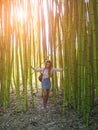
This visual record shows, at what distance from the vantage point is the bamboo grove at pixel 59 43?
11.6 feet

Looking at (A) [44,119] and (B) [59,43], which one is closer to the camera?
(A) [44,119]

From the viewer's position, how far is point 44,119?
13.1ft

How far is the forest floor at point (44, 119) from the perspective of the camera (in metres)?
3.73

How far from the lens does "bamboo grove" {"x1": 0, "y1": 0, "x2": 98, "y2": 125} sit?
3541 mm

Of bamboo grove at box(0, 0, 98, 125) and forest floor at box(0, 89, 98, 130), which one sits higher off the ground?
bamboo grove at box(0, 0, 98, 125)

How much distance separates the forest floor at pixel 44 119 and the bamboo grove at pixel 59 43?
94mm

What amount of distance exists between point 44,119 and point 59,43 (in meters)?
1.14

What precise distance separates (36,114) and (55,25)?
1.31 meters

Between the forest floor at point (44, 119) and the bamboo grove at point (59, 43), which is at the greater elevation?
Result: the bamboo grove at point (59, 43)

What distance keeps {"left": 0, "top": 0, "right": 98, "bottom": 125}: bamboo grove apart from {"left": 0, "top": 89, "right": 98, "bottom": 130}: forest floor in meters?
0.09

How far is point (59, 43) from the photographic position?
460 cm

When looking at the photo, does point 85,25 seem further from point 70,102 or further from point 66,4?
point 70,102

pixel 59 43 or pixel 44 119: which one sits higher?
pixel 59 43

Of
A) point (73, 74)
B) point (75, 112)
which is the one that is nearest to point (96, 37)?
point (73, 74)
